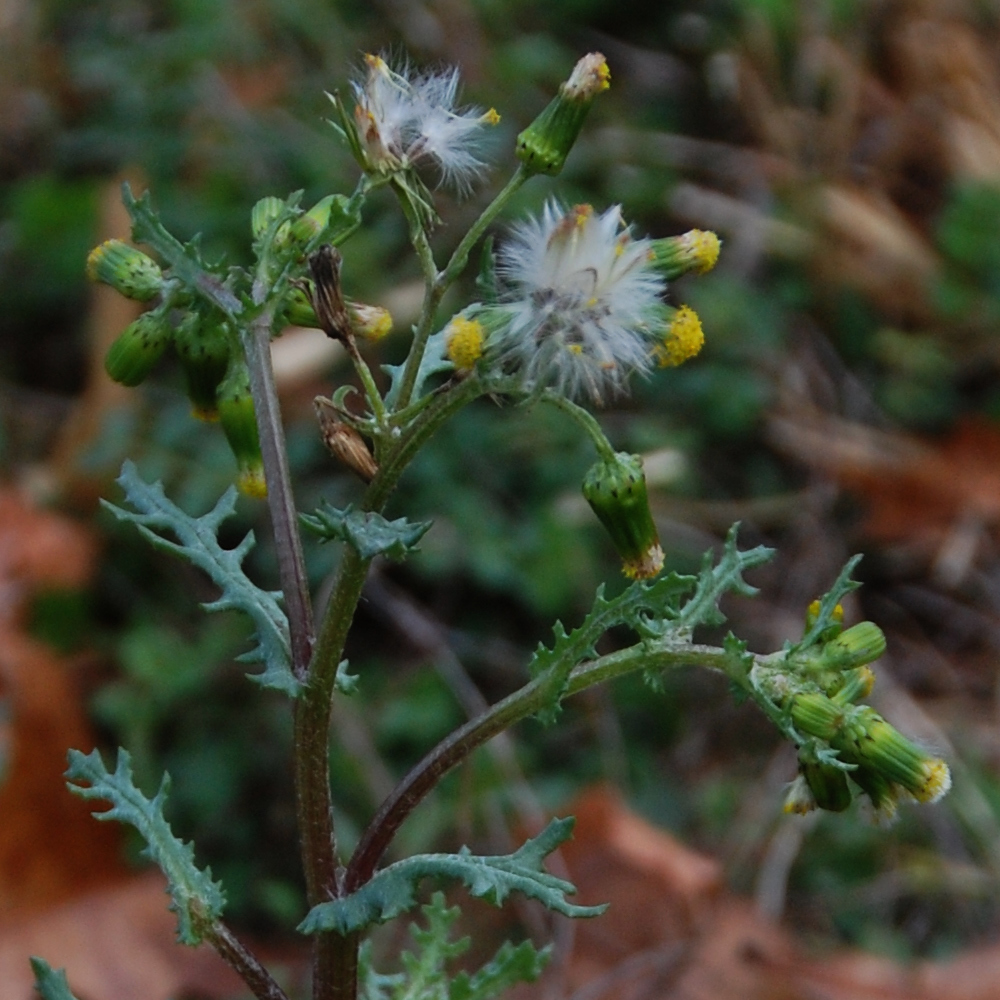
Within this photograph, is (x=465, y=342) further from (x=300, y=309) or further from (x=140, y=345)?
(x=140, y=345)

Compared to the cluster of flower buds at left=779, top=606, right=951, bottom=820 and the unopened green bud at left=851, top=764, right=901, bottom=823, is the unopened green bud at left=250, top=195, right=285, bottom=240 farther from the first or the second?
the unopened green bud at left=851, top=764, right=901, bottom=823

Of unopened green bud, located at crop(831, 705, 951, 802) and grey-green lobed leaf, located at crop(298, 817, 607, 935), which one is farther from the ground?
unopened green bud, located at crop(831, 705, 951, 802)

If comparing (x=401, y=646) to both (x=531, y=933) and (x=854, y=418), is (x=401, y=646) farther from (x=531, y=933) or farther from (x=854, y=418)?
(x=854, y=418)

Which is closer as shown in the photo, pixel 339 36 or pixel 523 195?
pixel 523 195

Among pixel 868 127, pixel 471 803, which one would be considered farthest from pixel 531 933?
pixel 868 127

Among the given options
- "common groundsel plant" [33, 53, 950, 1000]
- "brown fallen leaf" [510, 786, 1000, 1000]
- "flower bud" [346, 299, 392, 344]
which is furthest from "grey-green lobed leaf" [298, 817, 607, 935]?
"brown fallen leaf" [510, 786, 1000, 1000]
